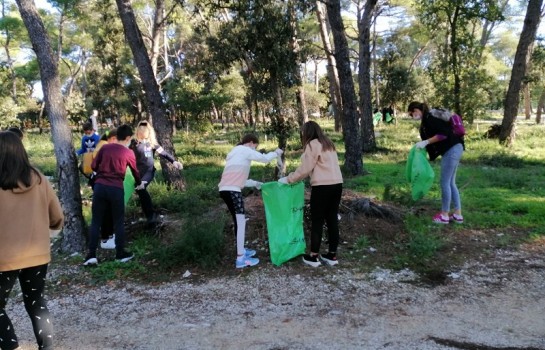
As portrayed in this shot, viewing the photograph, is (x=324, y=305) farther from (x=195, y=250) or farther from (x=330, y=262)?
(x=195, y=250)

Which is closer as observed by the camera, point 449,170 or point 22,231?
point 22,231

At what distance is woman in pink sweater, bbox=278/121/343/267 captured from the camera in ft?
15.1

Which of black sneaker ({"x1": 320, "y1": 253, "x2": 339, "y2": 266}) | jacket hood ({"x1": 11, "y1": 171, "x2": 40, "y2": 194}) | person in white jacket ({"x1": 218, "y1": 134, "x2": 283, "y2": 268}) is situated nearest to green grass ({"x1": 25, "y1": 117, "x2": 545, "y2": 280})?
person in white jacket ({"x1": 218, "y1": 134, "x2": 283, "y2": 268})

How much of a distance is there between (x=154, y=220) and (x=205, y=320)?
2821 millimetres

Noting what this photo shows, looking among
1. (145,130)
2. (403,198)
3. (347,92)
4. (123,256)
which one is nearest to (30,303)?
(123,256)

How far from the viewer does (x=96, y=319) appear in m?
3.88

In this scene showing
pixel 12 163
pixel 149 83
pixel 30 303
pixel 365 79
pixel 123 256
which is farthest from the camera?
pixel 365 79

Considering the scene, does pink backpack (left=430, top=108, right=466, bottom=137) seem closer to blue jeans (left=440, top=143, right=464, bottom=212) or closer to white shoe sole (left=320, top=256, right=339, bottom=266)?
blue jeans (left=440, top=143, right=464, bottom=212)

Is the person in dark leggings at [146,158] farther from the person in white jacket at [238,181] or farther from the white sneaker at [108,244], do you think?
the person in white jacket at [238,181]

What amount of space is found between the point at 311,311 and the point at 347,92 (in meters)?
5.82

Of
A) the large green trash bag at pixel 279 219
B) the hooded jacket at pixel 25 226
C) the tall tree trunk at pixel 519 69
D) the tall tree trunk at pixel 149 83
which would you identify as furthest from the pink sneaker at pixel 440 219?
the tall tree trunk at pixel 519 69

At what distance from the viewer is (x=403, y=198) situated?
24.0ft

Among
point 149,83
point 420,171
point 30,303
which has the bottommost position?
point 30,303

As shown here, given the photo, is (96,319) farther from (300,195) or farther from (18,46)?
(18,46)
